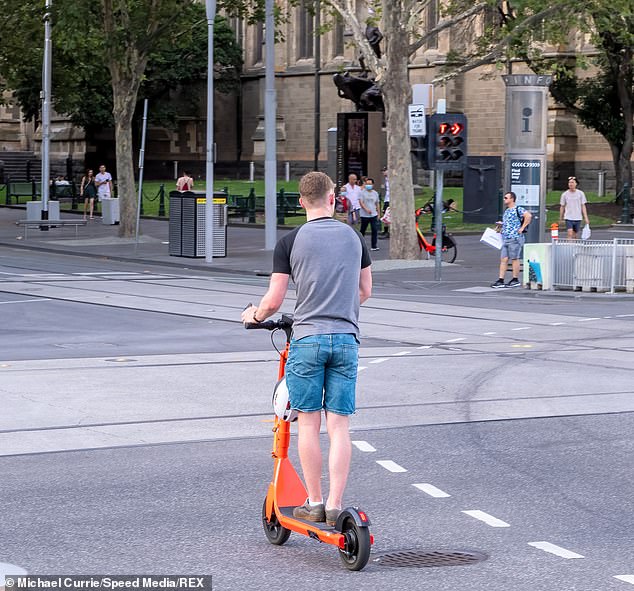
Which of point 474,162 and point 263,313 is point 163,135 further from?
point 263,313

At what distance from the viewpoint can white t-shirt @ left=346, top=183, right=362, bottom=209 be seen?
34531 mm

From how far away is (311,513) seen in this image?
6.59 meters

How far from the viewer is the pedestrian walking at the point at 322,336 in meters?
6.57

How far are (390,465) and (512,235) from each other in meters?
16.1

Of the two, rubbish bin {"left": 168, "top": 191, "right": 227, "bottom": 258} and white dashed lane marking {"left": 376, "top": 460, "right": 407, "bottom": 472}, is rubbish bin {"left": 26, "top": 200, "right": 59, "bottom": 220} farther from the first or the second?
white dashed lane marking {"left": 376, "top": 460, "right": 407, "bottom": 472}

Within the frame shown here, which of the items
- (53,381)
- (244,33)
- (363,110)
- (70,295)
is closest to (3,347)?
(53,381)

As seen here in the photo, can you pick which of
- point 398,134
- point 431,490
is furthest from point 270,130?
point 431,490

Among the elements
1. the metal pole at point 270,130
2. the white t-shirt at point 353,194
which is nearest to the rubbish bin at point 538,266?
the metal pole at point 270,130

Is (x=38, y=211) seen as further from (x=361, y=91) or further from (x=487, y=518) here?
(x=487, y=518)

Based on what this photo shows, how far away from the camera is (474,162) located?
40.5m

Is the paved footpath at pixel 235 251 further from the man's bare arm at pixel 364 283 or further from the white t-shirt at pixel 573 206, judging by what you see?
the man's bare arm at pixel 364 283

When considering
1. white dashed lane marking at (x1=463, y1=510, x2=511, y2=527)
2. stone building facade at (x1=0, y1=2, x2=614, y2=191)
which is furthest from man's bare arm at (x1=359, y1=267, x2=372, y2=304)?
stone building facade at (x1=0, y1=2, x2=614, y2=191)

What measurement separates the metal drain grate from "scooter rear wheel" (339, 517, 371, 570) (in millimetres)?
231

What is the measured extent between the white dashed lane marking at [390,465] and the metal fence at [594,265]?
14754 mm
